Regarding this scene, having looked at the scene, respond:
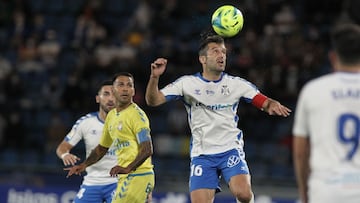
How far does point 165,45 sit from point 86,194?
6.94 meters

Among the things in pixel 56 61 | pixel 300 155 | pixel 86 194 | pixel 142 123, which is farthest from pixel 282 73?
pixel 300 155

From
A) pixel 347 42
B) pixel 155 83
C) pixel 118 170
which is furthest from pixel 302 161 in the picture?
pixel 155 83

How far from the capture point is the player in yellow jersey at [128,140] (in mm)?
8461

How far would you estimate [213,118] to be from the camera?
881cm

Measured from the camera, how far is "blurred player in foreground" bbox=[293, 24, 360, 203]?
16.3 ft

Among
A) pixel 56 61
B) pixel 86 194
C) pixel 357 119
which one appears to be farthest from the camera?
pixel 56 61

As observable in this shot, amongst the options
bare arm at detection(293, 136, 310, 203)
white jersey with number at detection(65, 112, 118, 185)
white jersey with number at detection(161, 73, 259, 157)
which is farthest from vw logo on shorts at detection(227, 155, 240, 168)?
bare arm at detection(293, 136, 310, 203)

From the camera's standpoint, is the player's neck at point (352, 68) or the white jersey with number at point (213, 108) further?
the white jersey with number at point (213, 108)

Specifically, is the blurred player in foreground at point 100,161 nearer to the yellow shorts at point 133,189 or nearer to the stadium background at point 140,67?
the yellow shorts at point 133,189

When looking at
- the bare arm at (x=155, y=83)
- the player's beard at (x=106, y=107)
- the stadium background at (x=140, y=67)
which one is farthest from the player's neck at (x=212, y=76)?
the stadium background at (x=140, y=67)

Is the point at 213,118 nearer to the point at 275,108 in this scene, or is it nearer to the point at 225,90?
the point at 225,90

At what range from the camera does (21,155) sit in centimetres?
1633

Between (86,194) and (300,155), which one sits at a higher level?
(300,155)

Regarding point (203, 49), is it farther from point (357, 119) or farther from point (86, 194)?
point (357, 119)
